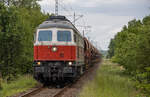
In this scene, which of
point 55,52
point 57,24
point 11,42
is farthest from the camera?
point 11,42

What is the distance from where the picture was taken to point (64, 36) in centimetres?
1545

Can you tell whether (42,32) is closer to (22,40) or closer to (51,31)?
(51,31)

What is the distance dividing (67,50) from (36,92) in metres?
3.43

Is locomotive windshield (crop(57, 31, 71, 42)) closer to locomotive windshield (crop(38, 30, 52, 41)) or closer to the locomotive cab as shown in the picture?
the locomotive cab

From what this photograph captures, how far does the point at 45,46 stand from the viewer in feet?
50.0

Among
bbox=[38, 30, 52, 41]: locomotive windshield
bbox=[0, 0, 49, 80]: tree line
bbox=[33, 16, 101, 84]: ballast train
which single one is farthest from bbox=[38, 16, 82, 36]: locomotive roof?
bbox=[0, 0, 49, 80]: tree line

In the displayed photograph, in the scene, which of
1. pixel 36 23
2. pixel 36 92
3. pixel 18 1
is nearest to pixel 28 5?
pixel 18 1

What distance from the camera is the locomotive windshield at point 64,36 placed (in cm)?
1538

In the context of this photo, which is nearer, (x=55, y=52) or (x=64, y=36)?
(x=55, y=52)

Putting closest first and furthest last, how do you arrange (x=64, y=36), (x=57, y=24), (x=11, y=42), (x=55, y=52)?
1. (x=55, y=52)
2. (x=64, y=36)
3. (x=57, y=24)
4. (x=11, y=42)

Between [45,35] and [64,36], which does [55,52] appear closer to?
[64,36]

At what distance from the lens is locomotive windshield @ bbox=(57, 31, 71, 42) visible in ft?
50.4

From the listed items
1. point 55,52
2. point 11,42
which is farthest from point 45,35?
point 11,42

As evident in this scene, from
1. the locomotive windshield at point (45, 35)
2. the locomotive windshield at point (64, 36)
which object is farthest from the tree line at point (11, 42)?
the locomotive windshield at point (64, 36)
